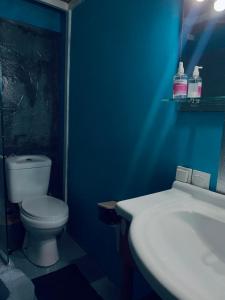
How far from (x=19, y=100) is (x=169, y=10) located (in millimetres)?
1413

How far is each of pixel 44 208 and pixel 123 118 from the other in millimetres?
922

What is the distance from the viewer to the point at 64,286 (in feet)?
5.11

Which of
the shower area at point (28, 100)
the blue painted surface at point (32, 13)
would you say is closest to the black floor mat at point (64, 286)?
the shower area at point (28, 100)

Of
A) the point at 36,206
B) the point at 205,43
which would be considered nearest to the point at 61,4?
the point at 205,43

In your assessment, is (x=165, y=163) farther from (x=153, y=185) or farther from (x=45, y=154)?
(x=45, y=154)

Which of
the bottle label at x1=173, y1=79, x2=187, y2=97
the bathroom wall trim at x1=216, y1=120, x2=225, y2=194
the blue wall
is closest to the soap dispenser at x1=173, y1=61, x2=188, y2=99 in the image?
the bottle label at x1=173, y1=79, x2=187, y2=97

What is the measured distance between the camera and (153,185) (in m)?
1.25

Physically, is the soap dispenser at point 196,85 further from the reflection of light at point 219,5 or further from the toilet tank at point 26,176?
the toilet tank at point 26,176

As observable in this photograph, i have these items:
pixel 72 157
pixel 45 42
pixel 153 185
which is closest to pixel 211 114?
pixel 153 185

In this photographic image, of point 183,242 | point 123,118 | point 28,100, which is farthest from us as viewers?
point 28,100

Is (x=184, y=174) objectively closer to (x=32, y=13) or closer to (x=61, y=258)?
(x=61, y=258)

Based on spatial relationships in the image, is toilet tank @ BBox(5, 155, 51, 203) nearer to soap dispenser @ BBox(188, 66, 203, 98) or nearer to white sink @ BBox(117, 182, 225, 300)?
white sink @ BBox(117, 182, 225, 300)

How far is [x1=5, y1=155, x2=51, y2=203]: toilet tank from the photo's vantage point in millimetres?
1811

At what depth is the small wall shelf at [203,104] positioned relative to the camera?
0.91 m
